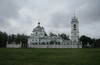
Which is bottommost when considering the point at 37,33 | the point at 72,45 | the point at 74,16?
the point at 72,45

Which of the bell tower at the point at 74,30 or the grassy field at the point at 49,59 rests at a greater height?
the bell tower at the point at 74,30

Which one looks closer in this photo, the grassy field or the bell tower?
the grassy field

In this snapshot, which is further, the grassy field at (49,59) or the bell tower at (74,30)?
the bell tower at (74,30)

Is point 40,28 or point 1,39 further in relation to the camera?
point 40,28

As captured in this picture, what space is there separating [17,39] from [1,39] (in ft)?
61.5

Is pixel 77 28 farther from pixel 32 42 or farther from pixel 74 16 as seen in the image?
pixel 32 42

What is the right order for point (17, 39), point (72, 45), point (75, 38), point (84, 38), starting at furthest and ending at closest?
1. point (17, 39)
2. point (84, 38)
3. point (75, 38)
4. point (72, 45)

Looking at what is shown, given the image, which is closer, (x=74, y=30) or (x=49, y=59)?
(x=49, y=59)

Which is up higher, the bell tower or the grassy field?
the bell tower

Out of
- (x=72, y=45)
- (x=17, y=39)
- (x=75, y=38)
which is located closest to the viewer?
(x=72, y=45)

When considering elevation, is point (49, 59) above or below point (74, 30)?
below

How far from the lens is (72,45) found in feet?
235

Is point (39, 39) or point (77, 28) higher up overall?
point (77, 28)

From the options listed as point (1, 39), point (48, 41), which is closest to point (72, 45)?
point (48, 41)
